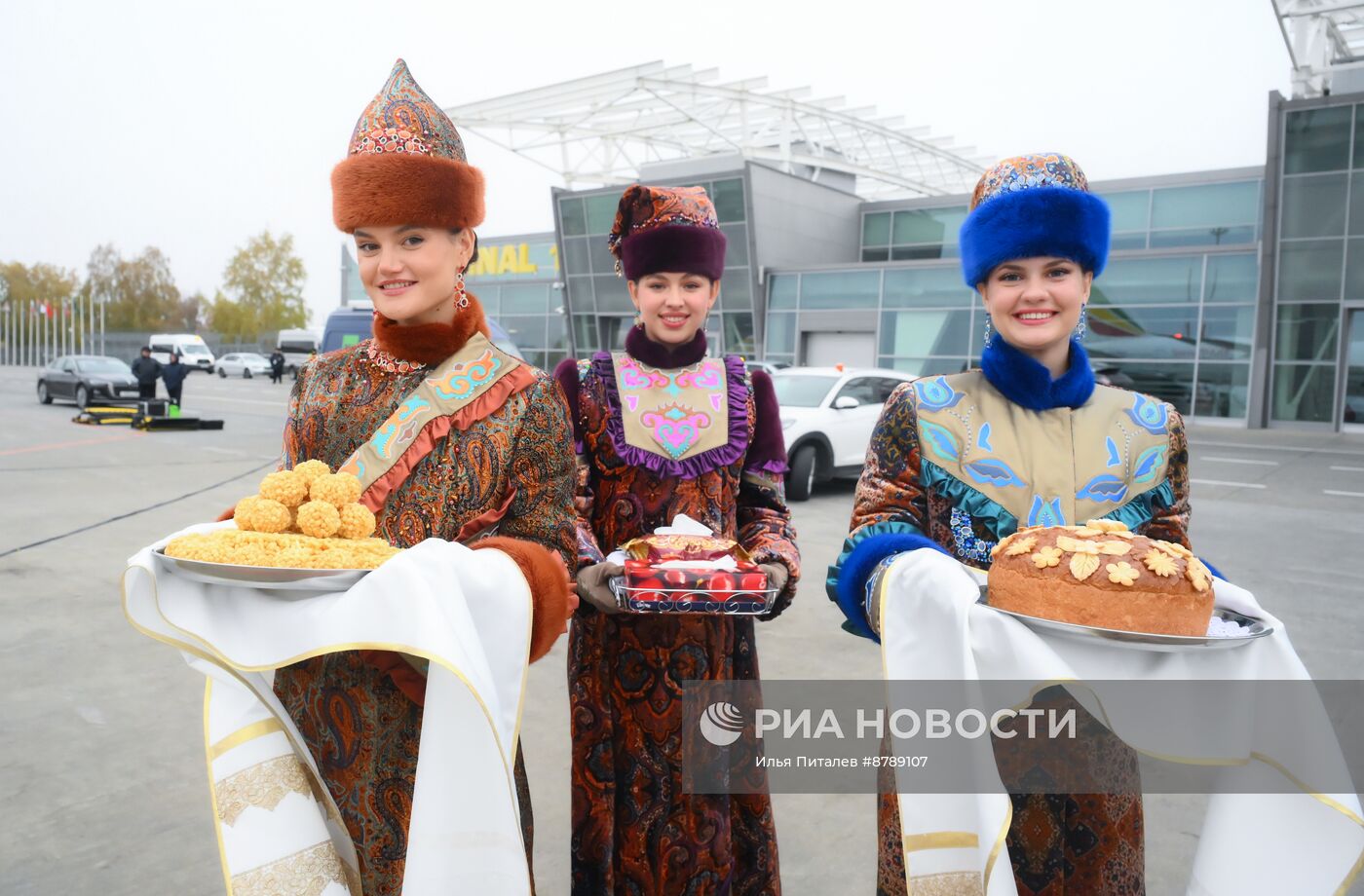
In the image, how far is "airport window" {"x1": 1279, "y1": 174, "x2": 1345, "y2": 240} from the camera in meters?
20.0

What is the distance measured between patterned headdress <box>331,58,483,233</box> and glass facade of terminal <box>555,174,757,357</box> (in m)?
25.2

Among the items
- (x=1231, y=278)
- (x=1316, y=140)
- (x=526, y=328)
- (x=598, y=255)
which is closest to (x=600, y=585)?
(x=1231, y=278)

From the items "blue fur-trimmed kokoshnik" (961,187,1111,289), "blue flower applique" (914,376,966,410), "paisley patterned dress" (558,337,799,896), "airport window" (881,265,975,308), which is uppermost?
"airport window" (881,265,975,308)

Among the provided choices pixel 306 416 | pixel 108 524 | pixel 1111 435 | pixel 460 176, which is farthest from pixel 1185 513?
pixel 108 524

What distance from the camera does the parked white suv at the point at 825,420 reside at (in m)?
10.4

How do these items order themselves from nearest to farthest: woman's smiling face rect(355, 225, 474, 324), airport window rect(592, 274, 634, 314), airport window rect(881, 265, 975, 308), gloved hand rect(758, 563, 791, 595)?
woman's smiling face rect(355, 225, 474, 324) < gloved hand rect(758, 563, 791, 595) < airport window rect(881, 265, 975, 308) < airport window rect(592, 274, 634, 314)

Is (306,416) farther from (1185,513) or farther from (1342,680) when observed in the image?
(1342,680)

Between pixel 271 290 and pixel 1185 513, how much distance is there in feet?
252

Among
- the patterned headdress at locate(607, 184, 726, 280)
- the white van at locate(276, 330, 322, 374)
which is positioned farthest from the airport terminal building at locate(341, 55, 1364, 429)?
the patterned headdress at locate(607, 184, 726, 280)

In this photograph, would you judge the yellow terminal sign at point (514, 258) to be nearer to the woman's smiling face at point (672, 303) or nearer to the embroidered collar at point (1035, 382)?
the woman's smiling face at point (672, 303)

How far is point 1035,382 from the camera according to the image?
5.91 feet

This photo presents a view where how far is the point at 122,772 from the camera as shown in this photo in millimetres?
3598

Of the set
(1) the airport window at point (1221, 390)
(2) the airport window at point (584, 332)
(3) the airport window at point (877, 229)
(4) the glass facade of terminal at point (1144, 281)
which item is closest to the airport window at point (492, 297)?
(4) the glass facade of terminal at point (1144, 281)

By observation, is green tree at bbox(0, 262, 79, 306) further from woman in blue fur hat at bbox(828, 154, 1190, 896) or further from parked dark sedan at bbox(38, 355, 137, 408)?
woman in blue fur hat at bbox(828, 154, 1190, 896)
